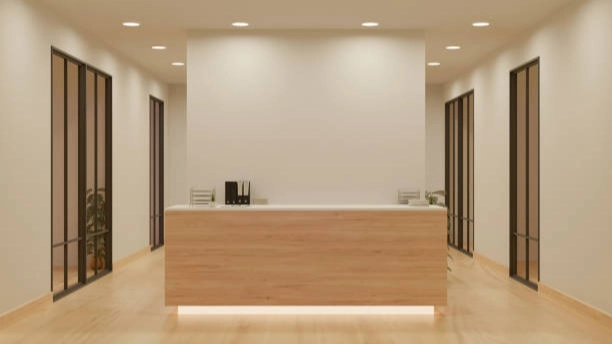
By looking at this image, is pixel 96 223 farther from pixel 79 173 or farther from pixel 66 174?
pixel 66 174

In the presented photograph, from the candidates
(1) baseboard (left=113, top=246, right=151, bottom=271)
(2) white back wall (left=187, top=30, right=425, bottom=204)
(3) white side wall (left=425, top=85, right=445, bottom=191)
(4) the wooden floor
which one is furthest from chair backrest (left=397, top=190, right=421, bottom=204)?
(3) white side wall (left=425, top=85, right=445, bottom=191)

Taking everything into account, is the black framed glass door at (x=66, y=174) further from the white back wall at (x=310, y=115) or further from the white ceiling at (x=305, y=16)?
the white back wall at (x=310, y=115)

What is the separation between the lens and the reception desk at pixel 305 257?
7918 millimetres

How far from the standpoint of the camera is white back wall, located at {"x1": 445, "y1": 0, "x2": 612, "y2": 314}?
7.46 m

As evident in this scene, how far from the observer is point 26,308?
7.85 meters

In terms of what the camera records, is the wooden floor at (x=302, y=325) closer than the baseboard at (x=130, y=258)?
Yes

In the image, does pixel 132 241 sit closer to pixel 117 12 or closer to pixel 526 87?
pixel 117 12

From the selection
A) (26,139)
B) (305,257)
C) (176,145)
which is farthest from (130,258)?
(305,257)

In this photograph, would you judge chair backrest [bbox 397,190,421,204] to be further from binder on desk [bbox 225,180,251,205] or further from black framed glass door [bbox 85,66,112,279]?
black framed glass door [bbox 85,66,112,279]

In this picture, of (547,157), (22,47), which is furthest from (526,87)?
(22,47)

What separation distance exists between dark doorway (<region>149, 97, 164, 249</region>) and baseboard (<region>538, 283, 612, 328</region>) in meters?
7.83

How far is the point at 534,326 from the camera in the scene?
24.1 ft

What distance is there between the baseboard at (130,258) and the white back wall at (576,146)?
610 centimetres

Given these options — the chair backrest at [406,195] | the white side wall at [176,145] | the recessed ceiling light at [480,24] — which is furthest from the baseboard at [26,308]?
the white side wall at [176,145]
